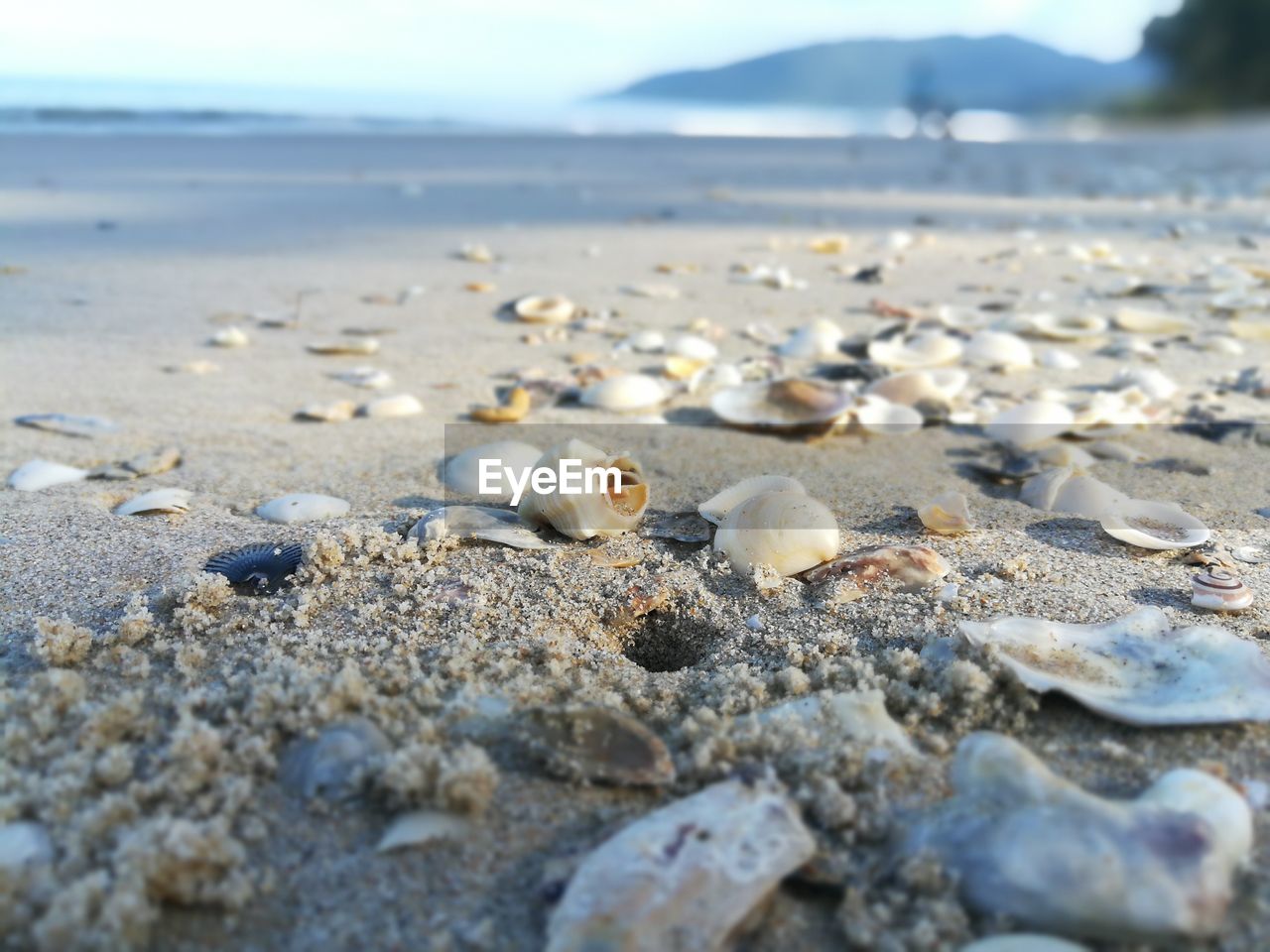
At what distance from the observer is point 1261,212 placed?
689 cm

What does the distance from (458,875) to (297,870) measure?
0.18m

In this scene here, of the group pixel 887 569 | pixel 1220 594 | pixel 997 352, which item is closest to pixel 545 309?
pixel 997 352

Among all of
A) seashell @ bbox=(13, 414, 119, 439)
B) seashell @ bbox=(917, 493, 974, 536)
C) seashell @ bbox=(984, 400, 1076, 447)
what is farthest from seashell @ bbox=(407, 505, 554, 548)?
seashell @ bbox=(984, 400, 1076, 447)

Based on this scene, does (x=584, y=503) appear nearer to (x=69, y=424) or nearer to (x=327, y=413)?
(x=327, y=413)

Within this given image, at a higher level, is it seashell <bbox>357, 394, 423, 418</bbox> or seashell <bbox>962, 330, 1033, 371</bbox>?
seashell <bbox>962, 330, 1033, 371</bbox>

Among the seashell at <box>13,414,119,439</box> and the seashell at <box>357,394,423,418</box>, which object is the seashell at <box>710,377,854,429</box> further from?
the seashell at <box>13,414,119,439</box>

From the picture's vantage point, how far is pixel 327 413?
287 centimetres

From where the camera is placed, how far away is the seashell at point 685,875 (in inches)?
41.6

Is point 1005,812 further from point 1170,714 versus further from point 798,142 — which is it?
point 798,142

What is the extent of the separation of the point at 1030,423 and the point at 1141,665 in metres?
1.23

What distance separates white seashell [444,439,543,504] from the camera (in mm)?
2383

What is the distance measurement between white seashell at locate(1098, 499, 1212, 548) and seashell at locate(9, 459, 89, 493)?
7.41 feet

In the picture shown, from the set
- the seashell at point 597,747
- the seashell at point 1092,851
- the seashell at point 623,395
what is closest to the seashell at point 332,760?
the seashell at point 597,747

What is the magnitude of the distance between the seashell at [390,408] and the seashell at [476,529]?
2.74 ft
